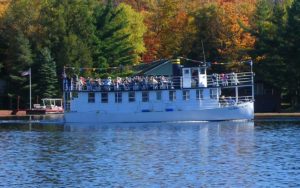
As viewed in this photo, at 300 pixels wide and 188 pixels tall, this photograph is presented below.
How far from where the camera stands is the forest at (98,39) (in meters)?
107

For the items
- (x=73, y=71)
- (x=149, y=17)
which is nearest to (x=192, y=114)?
(x=73, y=71)

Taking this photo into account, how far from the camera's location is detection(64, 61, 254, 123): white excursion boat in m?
83.1

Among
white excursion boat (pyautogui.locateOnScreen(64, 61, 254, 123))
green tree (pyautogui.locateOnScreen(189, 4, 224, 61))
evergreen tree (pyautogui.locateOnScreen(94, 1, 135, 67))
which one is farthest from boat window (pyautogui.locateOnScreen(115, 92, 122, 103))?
evergreen tree (pyautogui.locateOnScreen(94, 1, 135, 67))

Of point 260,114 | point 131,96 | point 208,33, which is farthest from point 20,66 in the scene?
point 260,114

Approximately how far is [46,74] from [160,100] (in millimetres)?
30955

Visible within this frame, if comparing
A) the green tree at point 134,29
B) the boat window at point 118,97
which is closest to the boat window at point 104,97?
the boat window at point 118,97

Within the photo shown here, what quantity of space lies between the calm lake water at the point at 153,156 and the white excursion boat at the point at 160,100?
191 inches

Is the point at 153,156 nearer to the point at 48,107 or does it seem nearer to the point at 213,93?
the point at 213,93

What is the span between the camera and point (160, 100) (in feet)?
274

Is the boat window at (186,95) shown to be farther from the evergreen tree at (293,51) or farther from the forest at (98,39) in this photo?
the forest at (98,39)

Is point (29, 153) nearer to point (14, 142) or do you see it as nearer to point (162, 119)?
point (14, 142)

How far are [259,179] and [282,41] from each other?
60.5m

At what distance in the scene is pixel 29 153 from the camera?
53.7m

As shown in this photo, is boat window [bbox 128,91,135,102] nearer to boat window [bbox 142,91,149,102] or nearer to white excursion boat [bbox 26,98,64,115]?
boat window [bbox 142,91,149,102]
